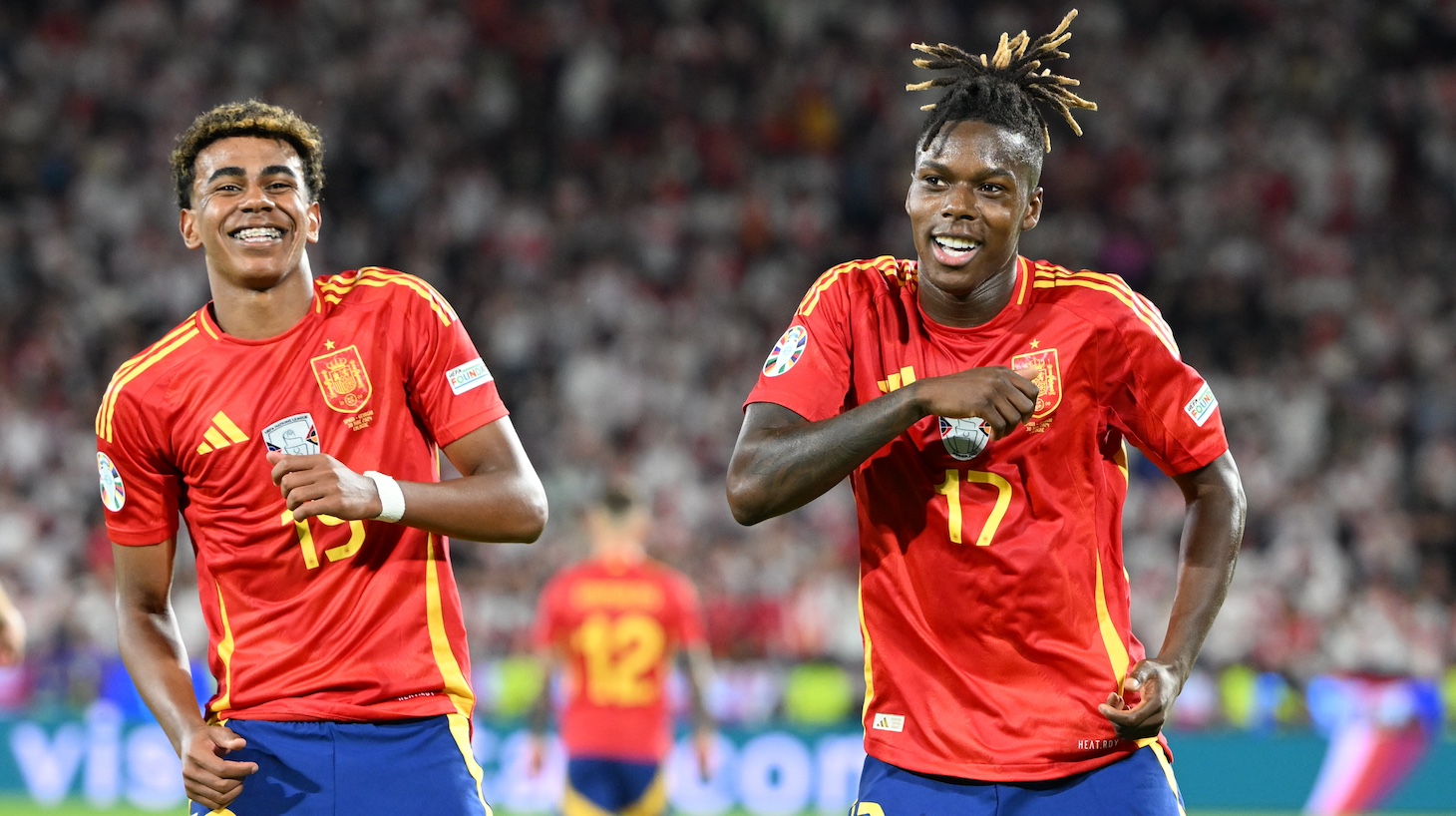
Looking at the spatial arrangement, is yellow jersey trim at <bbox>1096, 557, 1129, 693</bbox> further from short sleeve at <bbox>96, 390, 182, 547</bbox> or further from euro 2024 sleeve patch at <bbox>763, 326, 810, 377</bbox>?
short sleeve at <bbox>96, 390, 182, 547</bbox>

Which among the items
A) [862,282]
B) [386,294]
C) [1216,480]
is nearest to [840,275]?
[862,282]

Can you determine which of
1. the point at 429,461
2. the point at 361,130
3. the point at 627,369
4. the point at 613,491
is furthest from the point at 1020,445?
the point at 361,130

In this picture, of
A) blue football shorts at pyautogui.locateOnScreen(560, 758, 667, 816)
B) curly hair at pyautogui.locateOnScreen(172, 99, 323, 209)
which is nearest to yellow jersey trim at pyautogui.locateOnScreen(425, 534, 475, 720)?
curly hair at pyautogui.locateOnScreen(172, 99, 323, 209)

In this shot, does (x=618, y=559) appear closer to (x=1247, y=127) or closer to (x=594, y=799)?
(x=594, y=799)

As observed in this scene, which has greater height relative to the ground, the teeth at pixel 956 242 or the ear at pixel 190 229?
the ear at pixel 190 229

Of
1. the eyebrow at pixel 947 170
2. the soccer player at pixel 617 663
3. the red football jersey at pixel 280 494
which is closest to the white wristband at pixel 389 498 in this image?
the red football jersey at pixel 280 494

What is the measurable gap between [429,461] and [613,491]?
4997 millimetres

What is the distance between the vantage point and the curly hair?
172 inches

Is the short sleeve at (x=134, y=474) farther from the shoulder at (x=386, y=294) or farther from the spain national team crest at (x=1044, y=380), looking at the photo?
the spain national team crest at (x=1044, y=380)

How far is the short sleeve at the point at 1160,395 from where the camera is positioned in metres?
4.08

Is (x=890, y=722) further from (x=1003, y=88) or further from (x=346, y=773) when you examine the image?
(x=1003, y=88)

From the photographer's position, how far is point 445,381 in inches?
170

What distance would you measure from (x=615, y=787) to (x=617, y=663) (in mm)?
663

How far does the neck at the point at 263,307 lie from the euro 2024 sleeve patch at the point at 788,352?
4.09 feet
